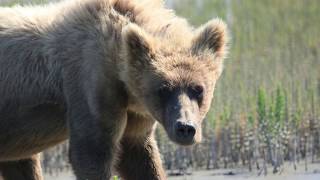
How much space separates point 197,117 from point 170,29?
693 mm

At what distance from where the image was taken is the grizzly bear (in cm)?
686

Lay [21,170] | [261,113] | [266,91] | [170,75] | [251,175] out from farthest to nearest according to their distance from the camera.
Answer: [266,91]
[261,113]
[251,175]
[21,170]
[170,75]

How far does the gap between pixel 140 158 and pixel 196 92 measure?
962 mm

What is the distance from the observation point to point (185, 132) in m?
6.55

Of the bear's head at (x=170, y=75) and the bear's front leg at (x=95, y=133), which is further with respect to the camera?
the bear's front leg at (x=95, y=133)

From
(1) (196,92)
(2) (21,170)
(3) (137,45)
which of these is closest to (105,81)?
(3) (137,45)

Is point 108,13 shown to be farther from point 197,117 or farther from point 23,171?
point 23,171

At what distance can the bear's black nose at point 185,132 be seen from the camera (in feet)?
21.5

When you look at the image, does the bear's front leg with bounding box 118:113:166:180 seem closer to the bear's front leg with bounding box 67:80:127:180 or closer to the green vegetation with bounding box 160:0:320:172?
the bear's front leg with bounding box 67:80:127:180

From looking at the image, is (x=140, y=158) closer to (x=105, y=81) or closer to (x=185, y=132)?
(x=105, y=81)

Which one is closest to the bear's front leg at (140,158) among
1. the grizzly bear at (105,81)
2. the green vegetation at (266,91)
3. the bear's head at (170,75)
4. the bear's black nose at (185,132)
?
the grizzly bear at (105,81)

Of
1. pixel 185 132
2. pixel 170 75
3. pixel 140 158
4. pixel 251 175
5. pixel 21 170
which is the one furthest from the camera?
pixel 251 175

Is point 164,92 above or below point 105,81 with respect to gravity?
below

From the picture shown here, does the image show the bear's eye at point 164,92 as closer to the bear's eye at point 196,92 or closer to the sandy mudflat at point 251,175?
the bear's eye at point 196,92
